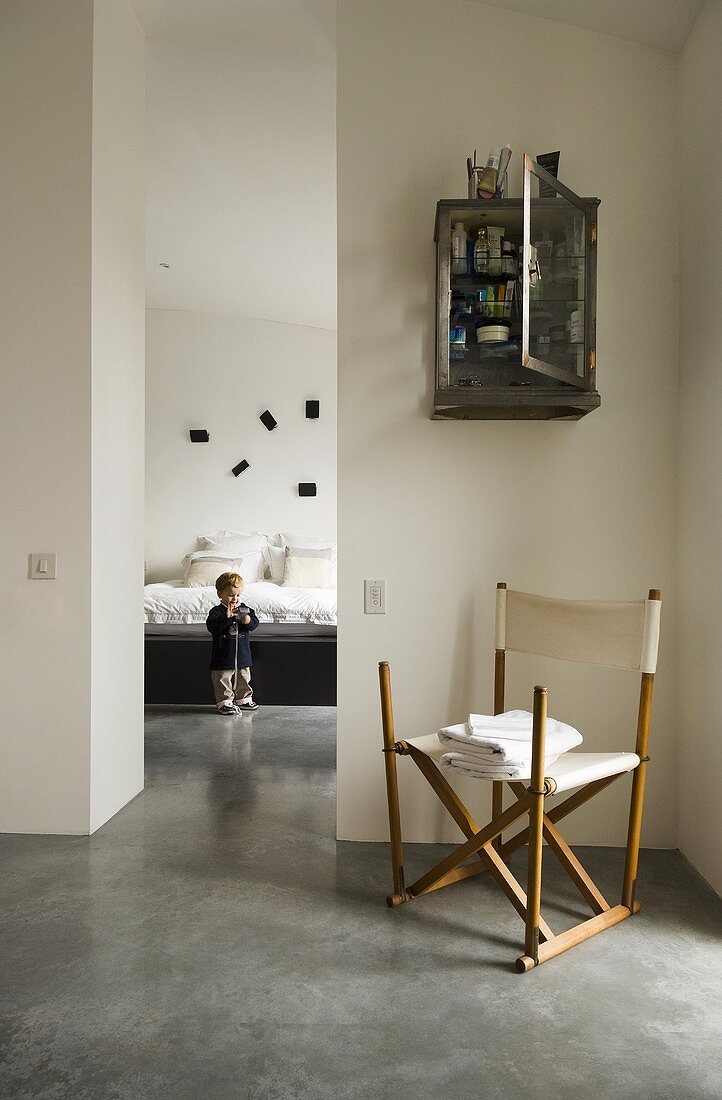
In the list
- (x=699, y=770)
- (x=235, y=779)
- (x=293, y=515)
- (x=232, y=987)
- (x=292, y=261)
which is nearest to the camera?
(x=232, y=987)

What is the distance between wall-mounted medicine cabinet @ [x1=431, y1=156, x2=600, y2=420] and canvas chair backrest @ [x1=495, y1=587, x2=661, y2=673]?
25.7 inches

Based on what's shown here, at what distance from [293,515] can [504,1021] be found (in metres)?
6.20

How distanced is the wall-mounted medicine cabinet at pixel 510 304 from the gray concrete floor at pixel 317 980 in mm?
1566

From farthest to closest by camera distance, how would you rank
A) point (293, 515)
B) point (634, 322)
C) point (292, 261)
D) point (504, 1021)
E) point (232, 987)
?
point (293, 515) < point (292, 261) < point (634, 322) < point (232, 987) < point (504, 1021)

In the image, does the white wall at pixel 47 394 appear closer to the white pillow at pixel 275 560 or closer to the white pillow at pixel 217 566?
the white pillow at pixel 217 566

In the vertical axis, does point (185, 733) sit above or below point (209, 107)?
below

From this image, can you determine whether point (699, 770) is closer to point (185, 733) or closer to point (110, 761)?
point (110, 761)

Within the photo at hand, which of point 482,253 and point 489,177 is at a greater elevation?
point 489,177

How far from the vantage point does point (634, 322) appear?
2.96 m

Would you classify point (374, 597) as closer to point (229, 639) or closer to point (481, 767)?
point (481, 767)

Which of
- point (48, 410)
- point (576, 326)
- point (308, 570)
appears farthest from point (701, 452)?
point (308, 570)

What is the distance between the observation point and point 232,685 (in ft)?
17.3

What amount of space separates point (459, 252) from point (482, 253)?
3.0 inches

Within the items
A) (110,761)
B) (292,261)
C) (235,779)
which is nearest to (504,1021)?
(110,761)
